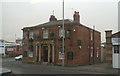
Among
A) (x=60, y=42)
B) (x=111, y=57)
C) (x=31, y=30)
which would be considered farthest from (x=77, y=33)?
(x=31, y=30)

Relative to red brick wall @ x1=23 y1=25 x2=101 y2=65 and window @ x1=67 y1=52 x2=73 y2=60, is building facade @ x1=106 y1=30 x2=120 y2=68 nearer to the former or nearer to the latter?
red brick wall @ x1=23 y1=25 x2=101 y2=65

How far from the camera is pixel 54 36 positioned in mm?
24078

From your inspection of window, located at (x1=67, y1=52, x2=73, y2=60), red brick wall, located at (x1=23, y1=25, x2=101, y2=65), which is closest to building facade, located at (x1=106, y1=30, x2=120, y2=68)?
red brick wall, located at (x1=23, y1=25, x2=101, y2=65)

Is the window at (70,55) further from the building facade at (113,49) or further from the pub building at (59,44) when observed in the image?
the building facade at (113,49)

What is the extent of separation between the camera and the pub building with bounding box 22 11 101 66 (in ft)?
72.3

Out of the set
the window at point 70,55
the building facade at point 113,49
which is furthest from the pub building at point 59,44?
the building facade at point 113,49

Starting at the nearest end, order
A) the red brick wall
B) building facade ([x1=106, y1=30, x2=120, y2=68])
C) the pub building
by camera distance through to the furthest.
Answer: building facade ([x1=106, y1=30, x2=120, y2=68]) → the red brick wall → the pub building

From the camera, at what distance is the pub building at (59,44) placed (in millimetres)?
22047

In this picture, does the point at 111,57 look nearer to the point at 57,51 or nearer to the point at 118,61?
the point at 118,61

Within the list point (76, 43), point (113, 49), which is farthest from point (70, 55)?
point (113, 49)

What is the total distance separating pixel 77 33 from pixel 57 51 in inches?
183

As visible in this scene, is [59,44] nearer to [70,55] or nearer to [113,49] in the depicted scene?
[70,55]

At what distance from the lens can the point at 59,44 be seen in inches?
920

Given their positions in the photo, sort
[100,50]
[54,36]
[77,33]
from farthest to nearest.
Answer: [100,50] → [54,36] → [77,33]
